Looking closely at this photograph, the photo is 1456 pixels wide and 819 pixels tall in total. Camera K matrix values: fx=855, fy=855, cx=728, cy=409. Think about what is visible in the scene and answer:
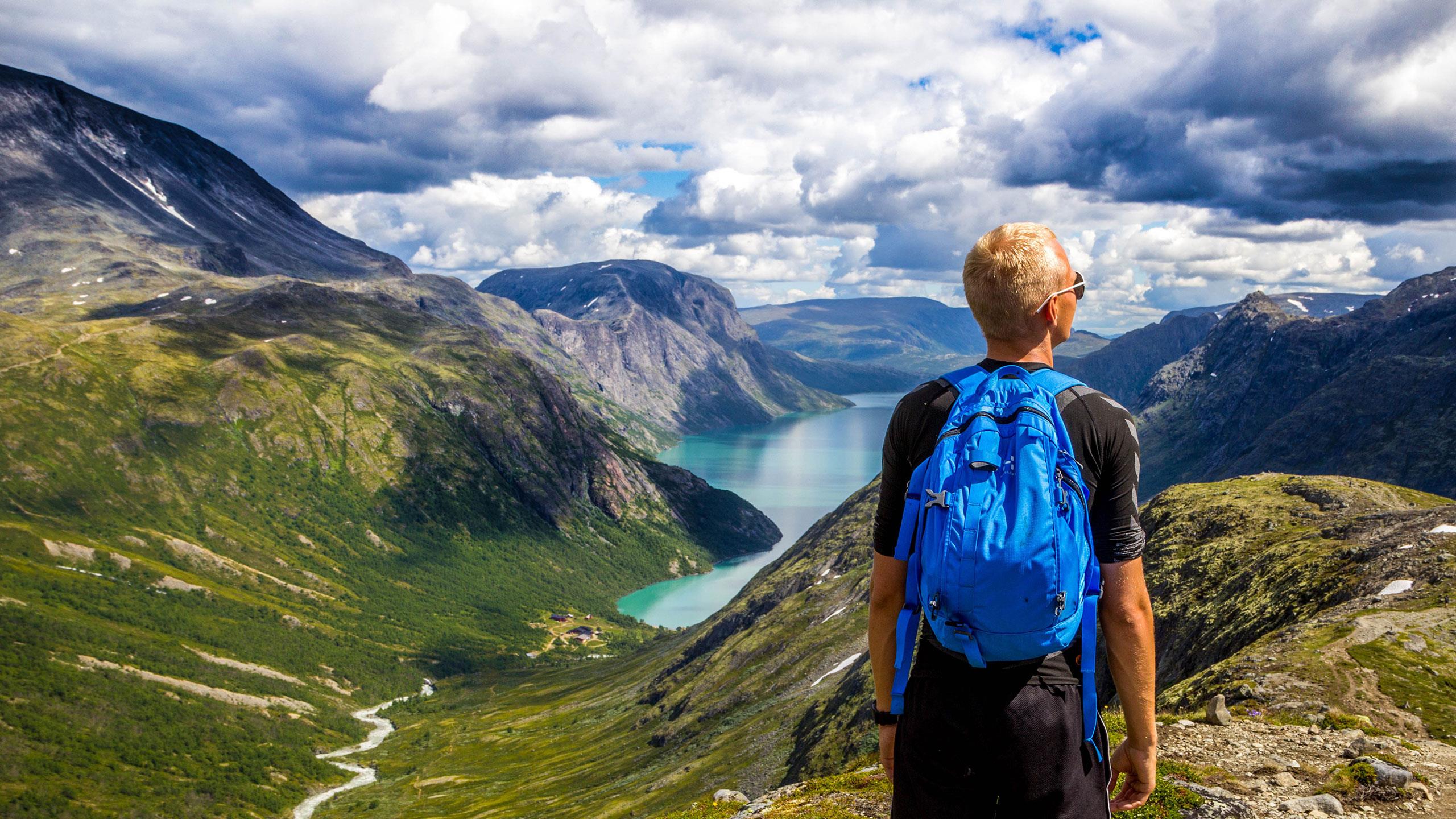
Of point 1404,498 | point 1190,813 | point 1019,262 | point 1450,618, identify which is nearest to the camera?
point 1019,262

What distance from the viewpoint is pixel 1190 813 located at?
15477mm

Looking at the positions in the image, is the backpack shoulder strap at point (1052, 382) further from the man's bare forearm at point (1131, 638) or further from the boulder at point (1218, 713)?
the boulder at point (1218, 713)

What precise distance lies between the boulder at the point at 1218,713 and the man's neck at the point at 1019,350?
59.2 ft

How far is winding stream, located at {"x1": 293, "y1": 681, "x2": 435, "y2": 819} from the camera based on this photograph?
14050 cm

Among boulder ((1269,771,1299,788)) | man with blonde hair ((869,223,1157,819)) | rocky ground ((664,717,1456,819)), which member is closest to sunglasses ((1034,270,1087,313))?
man with blonde hair ((869,223,1157,819))

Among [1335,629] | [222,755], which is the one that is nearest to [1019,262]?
[1335,629]

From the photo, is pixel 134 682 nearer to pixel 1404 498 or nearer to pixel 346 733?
pixel 346 733

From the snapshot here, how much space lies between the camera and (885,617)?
7723 millimetres

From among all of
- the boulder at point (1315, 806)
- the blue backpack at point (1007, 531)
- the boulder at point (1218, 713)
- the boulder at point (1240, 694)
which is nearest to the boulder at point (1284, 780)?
the boulder at point (1315, 806)

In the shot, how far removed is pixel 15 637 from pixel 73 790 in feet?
150

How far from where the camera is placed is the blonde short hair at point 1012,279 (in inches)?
280

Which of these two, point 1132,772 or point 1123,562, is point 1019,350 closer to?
point 1123,562

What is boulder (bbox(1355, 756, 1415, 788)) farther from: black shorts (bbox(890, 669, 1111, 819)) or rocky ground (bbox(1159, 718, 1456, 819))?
black shorts (bbox(890, 669, 1111, 819))

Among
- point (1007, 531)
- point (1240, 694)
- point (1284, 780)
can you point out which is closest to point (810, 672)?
point (1240, 694)
